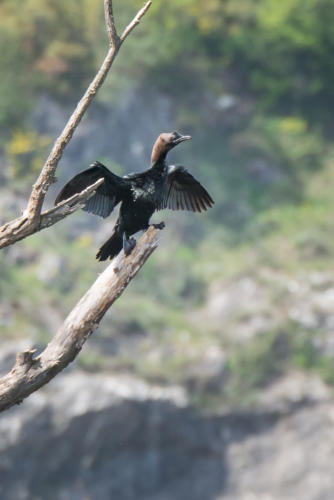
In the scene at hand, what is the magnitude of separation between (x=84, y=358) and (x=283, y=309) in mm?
4311

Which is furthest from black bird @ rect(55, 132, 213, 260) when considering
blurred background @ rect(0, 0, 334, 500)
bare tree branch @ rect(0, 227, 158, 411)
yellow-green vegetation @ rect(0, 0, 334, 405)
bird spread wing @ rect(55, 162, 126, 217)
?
yellow-green vegetation @ rect(0, 0, 334, 405)

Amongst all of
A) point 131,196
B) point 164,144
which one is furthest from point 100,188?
point 164,144

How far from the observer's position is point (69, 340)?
388 cm

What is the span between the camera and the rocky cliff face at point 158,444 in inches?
434

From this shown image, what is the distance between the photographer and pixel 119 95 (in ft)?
57.6

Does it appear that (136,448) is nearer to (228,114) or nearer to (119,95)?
(119,95)

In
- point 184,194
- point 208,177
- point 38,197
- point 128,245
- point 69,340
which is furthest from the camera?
point 208,177

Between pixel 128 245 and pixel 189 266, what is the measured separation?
1095 centimetres

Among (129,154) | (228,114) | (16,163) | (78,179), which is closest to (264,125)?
(228,114)

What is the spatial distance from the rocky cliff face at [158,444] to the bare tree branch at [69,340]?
7242 millimetres

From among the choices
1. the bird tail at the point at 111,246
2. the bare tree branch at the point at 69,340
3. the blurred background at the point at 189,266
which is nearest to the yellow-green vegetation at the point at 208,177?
the blurred background at the point at 189,266

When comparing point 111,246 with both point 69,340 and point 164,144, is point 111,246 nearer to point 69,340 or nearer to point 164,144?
point 164,144

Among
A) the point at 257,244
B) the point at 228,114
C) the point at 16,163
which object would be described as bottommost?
the point at 257,244

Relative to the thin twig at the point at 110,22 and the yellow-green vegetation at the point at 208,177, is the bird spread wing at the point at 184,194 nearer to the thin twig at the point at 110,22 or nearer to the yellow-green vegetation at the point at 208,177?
the thin twig at the point at 110,22
